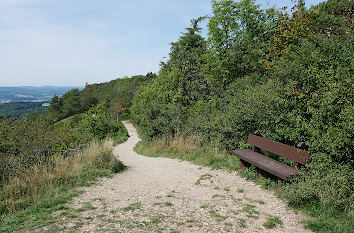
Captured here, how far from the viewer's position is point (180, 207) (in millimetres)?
4316

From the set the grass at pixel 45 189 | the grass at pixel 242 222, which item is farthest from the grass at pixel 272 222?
the grass at pixel 45 189

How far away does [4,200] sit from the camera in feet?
15.1

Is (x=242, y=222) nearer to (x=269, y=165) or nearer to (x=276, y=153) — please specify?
(x=269, y=165)

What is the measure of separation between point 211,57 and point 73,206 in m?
16.0

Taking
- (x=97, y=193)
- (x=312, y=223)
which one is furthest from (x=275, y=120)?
(x=97, y=193)

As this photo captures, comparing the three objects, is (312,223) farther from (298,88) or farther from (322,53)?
(322,53)

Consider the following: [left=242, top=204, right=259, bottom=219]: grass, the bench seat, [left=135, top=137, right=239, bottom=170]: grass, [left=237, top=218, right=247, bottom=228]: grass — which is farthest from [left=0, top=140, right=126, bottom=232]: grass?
the bench seat

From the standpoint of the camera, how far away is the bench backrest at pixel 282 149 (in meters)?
4.93

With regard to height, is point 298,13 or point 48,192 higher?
point 298,13

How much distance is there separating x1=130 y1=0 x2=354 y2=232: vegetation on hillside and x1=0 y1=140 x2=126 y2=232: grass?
168 inches

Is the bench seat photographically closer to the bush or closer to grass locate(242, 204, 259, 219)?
the bush

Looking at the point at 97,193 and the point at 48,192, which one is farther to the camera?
the point at 97,193

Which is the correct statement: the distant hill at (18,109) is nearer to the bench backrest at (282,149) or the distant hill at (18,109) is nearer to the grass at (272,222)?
the bench backrest at (282,149)

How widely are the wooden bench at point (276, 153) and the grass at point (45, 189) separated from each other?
3.89 metres
